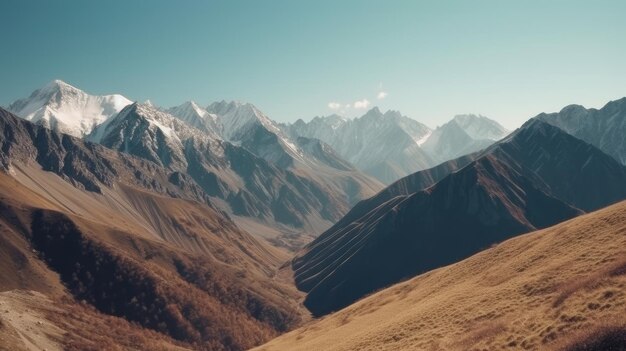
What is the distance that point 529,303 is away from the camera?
51594 millimetres

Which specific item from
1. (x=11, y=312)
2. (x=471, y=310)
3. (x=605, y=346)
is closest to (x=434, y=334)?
(x=471, y=310)

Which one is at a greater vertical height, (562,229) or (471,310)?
(562,229)

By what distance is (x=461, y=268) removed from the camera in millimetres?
97500

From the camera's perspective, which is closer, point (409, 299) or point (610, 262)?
point (610, 262)

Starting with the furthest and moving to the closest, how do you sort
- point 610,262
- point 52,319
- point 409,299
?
point 52,319, point 409,299, point 610,262

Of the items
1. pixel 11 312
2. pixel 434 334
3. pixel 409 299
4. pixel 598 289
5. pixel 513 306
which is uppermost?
pixel 598 289

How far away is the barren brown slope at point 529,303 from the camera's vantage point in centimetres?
4041

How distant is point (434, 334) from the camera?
5656 centimetres

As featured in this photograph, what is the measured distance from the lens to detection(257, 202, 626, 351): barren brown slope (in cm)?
4041

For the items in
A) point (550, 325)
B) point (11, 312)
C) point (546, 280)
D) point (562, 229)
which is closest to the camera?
point (550, 325)

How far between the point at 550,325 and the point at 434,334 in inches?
658

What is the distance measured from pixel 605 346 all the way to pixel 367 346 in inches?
1402

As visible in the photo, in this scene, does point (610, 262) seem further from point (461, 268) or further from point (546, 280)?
point (461, 268)

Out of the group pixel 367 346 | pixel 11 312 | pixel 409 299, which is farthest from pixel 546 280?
pixel 11 312
